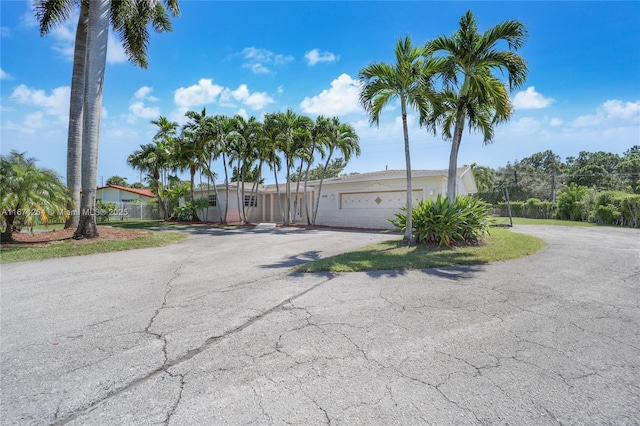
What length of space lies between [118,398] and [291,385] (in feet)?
4.36

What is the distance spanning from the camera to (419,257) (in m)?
7.75

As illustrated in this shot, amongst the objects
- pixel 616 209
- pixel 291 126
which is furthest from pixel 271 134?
pixel 616 209

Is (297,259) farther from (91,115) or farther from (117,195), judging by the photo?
(117,195)

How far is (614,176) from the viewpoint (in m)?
38.1

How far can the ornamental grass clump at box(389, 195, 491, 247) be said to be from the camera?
9.58 metres

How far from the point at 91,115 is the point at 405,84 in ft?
36.3

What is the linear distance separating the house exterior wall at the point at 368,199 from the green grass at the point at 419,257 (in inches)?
322

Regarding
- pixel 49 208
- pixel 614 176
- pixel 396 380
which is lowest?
pixel 396 380

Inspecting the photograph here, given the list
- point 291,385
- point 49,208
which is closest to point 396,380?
point 291,385

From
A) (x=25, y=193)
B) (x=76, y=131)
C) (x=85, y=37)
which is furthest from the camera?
(x=85, y=37)

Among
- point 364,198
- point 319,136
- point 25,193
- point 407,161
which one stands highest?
point 319,136

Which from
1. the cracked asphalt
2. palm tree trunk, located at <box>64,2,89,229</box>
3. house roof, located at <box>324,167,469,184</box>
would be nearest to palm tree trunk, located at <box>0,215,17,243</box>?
palm tree trunk, located at <box>64,2,89,229</box>

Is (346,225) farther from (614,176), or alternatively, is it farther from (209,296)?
(614,176)

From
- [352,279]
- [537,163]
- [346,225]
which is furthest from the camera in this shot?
[537,163]
